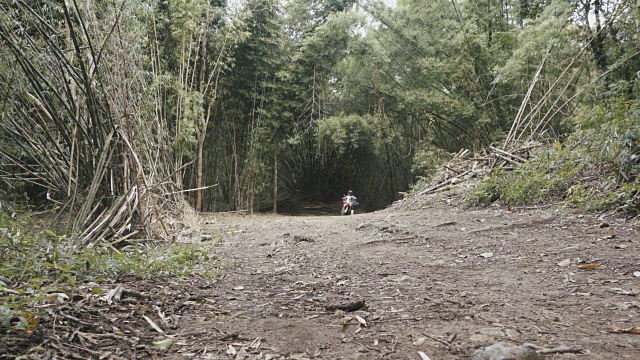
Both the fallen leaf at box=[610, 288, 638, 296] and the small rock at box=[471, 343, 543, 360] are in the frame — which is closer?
the small rock at box=[471, 343, 543, 360]

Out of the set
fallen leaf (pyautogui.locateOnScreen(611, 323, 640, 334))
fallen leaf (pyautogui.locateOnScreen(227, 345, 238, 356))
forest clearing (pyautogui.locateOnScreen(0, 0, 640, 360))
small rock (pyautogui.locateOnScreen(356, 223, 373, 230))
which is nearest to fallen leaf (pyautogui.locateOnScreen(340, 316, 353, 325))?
forest clearing (pyautogui.locateOnScreen(0, 0, 640, 360))

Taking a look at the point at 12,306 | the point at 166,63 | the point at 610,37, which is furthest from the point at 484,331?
the point at 166,63

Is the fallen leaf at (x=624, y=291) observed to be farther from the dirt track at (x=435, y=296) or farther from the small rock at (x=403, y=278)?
the small rock at (x=403, y=278)

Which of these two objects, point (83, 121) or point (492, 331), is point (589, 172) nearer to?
point (492, 331)

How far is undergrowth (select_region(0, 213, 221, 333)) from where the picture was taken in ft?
3.76

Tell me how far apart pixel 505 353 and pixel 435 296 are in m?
0.65

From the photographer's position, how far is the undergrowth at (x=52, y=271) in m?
1.15

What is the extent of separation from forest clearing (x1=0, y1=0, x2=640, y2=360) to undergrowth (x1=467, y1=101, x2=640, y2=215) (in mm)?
18

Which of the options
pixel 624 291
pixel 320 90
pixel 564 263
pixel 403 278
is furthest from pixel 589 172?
pixel 320 90

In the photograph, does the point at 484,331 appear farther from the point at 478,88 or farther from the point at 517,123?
the point at 478,88

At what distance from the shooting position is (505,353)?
1021mm

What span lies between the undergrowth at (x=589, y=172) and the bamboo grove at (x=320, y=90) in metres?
0.41

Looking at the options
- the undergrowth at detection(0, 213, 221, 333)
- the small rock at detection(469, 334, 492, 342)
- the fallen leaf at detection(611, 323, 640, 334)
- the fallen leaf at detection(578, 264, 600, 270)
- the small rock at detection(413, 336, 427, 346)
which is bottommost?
the small rock at detection(413, 336, 427, 346)

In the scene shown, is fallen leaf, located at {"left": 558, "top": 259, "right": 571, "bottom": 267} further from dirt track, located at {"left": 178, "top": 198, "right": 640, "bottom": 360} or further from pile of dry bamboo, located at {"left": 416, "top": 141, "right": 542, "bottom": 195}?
pile of dry bamboo, located at {"left": 416, "top": 141, "right": 542, "bottom": 195}
